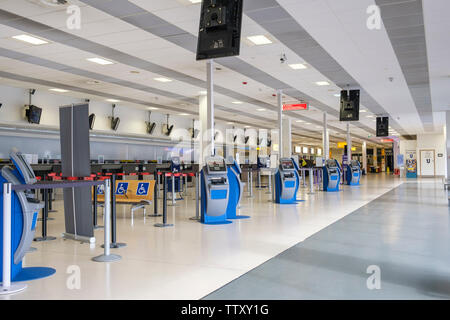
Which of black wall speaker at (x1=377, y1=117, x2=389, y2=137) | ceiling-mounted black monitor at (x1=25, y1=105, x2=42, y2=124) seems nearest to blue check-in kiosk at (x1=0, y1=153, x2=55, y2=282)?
ceiling-mounted black monitor at (x1=25, y1=105, x2=42, y2=124)

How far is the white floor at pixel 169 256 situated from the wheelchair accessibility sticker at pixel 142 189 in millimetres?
489

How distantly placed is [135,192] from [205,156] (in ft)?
5.07

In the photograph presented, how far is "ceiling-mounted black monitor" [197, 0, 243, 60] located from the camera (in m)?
5.07

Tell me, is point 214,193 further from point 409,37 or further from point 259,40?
point 409,37

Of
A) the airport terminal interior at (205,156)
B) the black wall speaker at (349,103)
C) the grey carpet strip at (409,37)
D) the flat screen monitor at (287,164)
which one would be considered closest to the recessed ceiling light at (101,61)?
the airport terminal interior at (205,156)

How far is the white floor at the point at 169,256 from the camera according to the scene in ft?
10.2

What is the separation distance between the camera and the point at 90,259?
417 centimetres

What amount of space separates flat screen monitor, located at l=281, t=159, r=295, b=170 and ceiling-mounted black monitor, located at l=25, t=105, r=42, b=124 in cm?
780

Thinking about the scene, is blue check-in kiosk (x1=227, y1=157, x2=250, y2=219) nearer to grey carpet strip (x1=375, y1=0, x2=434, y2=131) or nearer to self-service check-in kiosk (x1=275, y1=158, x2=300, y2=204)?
self-service check-in kiosk (x1=275, y1=158, x2=300, y2=204)

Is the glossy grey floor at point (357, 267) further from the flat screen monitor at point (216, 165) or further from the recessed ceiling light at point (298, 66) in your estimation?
the recessed ceiling light at point (298, 66)
